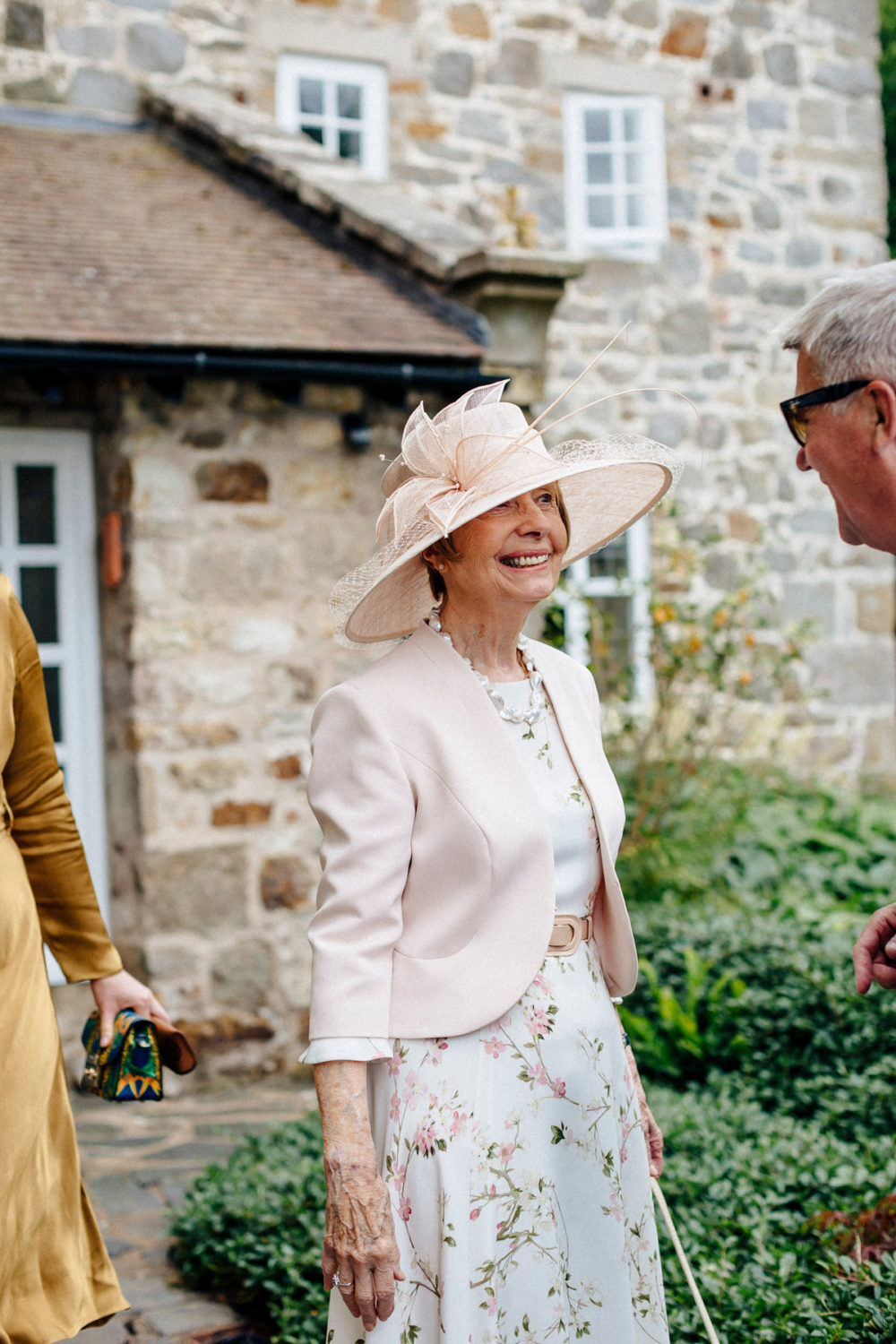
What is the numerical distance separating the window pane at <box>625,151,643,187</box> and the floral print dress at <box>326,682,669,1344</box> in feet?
26.3

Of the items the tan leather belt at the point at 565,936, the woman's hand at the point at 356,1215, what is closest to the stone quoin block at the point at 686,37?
the tan leather belt at the point at 565,936

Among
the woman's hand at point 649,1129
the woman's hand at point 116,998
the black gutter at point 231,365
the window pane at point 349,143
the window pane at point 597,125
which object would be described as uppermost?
the window pane at point 597,125

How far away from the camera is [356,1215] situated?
193cm

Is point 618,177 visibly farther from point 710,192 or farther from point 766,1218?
point 766,1218

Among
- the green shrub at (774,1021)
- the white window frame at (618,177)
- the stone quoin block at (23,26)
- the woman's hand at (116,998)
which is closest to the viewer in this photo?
the woman's hand at (116,998)

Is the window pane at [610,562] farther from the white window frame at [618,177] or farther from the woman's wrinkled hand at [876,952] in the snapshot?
the woman's wrinkled hand at [876,952]

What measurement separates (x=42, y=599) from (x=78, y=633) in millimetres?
209

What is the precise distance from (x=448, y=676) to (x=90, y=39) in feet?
21.5

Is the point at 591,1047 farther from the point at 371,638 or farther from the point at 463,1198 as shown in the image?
the point at 371,638

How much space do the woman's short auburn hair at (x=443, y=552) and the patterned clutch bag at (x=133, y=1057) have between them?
994 millimetres

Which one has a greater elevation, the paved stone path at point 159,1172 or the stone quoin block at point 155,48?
the stone quoin block at point 155,48

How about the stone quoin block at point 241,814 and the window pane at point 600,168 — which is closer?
the stone quoin block at point 241,814

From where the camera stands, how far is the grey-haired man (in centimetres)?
202

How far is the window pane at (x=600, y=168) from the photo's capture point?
363 inches
